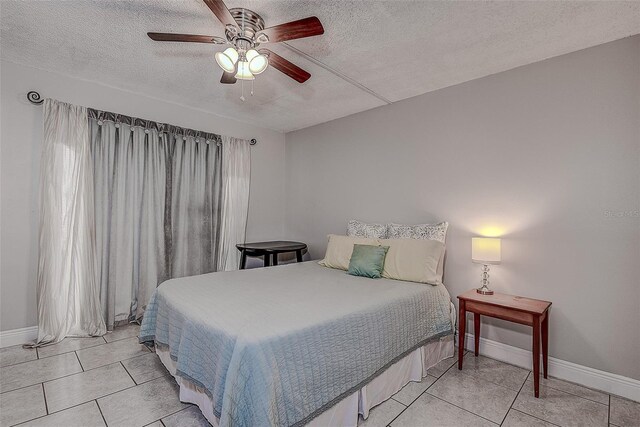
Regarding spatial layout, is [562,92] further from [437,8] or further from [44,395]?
[44,395]

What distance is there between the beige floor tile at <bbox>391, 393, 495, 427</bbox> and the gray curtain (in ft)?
9.44

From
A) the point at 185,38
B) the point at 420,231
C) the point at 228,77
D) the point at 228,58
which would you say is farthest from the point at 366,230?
the point at 185,38

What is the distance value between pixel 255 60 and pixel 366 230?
2.19 m

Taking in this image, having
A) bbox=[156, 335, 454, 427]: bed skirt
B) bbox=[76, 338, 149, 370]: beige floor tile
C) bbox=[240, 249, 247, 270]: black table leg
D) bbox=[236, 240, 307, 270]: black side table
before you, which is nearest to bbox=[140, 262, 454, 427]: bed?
bbox=[156, 335, 454, 427]: bed skirt

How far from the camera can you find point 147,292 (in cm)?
340

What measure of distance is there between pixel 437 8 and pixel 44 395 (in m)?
3.61

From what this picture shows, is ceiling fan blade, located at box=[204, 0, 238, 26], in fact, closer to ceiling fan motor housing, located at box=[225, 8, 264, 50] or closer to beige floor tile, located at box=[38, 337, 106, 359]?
ceiling fan motor housing, located at box=[225, 8, 264, 50]

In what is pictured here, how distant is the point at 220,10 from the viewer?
163cm

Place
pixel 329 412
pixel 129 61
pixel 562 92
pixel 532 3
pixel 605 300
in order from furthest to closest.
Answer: pixel 129 61
pixel 562 92
pixel 605 300
pixel 532 3
pixel 329 412

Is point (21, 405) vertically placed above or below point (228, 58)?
below

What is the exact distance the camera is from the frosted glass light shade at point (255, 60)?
76.5 inches

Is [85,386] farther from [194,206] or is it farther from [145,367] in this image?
[194,206]

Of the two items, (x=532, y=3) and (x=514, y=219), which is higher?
(x=532, y=3)

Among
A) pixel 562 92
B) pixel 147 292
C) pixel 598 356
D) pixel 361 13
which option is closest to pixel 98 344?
pixel 147 292
